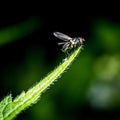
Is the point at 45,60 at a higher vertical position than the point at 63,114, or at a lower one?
higher

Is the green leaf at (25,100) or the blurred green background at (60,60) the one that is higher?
the green leaf at (25,100)

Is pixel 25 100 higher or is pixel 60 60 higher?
pixel 25 100

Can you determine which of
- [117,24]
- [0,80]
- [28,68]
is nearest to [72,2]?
[117,24]

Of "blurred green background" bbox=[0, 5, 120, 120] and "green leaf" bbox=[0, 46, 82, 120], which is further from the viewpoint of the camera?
"blurred green background" bbox=[0, 5, 120, 120]

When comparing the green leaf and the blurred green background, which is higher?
the green leaf

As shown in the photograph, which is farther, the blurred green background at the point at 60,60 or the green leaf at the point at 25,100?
the blurred green background at the point at 60,60

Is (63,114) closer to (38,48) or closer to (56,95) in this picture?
(56,95)

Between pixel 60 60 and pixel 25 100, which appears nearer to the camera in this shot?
pixel 25 100

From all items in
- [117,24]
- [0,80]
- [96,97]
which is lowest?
[96,97]
